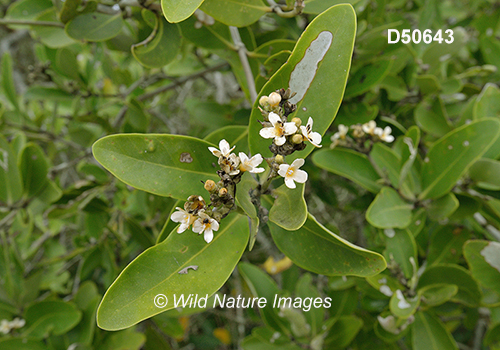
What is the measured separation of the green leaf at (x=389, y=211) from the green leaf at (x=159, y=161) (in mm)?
711

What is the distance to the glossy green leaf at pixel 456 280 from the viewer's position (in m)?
1.53

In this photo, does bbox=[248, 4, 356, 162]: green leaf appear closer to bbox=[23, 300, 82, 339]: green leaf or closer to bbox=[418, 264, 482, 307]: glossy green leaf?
bbox=[418, 264, 482, 307]: glossy green leaf

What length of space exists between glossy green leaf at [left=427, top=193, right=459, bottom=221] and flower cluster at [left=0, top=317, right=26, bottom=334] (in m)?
2.27

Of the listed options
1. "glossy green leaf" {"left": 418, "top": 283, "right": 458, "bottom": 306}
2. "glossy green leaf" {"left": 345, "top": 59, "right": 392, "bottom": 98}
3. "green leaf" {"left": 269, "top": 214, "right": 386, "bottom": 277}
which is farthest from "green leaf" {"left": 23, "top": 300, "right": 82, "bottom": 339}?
"glossy green leaf" {"left": 345, "top": 59, "right": 392, "bottom": 98}

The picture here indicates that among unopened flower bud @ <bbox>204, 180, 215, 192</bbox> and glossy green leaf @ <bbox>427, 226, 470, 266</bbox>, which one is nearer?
unopened flower bud @ <bbox>204, 180, 215, 192</bbox>

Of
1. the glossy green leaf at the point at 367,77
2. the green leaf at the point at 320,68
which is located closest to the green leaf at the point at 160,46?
the green leaf at the point at 320,68

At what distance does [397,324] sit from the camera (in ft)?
5.45

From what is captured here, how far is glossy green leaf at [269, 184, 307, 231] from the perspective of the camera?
87cm

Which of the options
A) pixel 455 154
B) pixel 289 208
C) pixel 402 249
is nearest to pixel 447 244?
pixel 402 249

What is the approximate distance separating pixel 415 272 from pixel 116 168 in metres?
1.29

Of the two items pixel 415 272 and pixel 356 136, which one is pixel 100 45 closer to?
pixel 356 136

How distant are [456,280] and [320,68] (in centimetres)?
119

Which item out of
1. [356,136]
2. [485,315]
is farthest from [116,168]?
[485,315]

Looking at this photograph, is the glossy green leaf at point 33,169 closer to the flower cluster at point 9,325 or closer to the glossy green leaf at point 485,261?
the flower cluster at point 9,325
